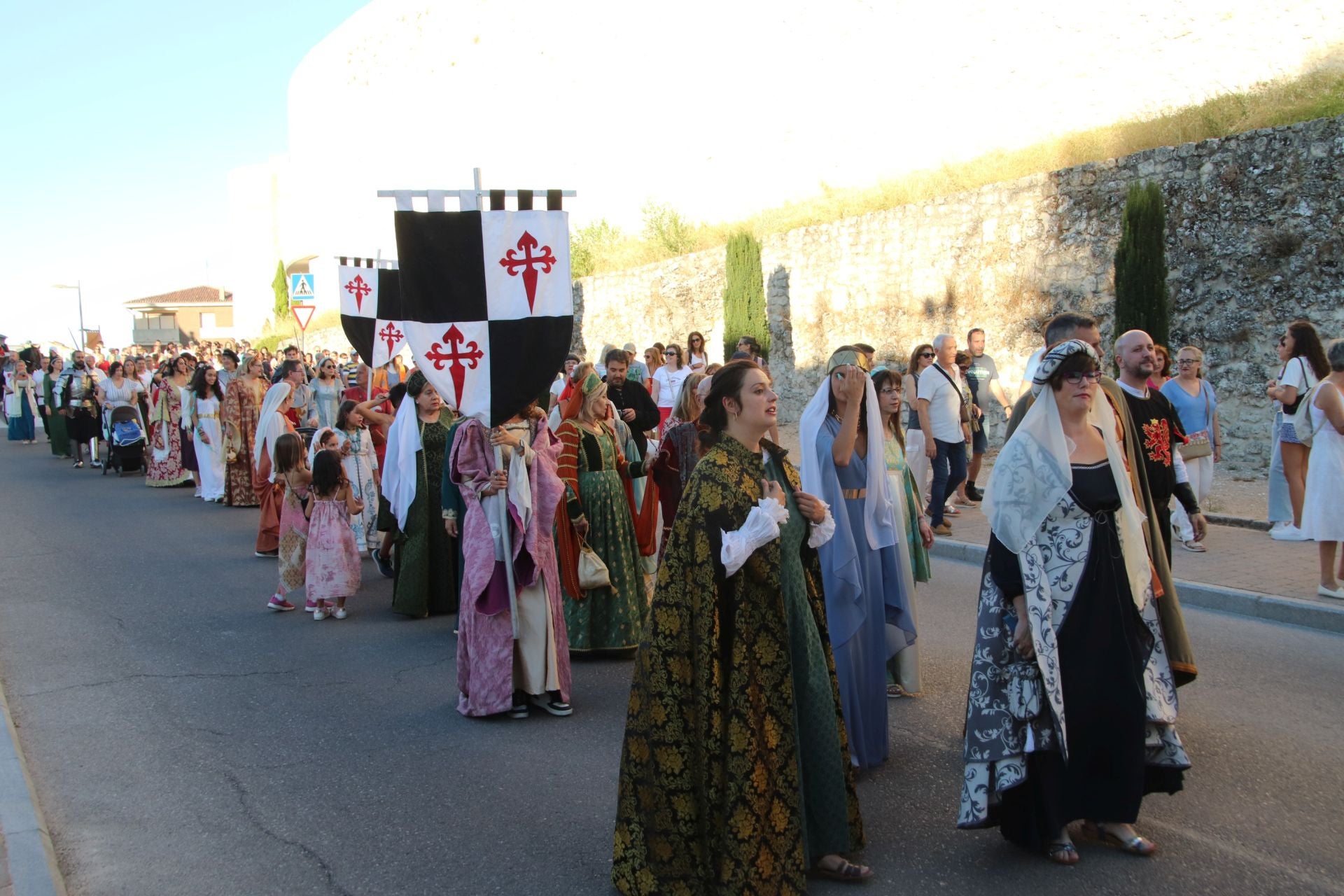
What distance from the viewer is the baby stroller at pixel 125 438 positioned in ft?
64.7

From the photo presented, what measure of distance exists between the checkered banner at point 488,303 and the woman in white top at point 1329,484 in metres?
5.68

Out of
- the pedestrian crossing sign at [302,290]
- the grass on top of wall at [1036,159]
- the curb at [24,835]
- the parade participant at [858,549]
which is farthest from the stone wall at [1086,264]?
the curb at [24,835]

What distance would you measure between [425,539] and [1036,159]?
15.4 metres

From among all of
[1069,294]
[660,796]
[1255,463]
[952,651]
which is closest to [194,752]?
[660,796]

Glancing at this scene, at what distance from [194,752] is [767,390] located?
12.2 feet

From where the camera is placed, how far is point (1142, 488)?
16.0 ft

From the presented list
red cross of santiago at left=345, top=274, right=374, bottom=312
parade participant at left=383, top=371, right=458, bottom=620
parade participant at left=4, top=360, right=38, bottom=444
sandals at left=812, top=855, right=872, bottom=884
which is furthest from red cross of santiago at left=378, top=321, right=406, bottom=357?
parade participant at left=4, top=360, right=38, bottom=444

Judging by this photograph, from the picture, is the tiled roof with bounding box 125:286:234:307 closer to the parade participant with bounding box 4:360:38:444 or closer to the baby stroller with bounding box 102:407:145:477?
the parade participant with bounding box 4:360:38:444

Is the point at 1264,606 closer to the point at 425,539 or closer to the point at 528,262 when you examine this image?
the point at 528,262

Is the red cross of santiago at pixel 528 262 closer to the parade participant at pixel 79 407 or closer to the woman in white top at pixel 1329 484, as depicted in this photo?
the woman in white top at pixel 1329 484

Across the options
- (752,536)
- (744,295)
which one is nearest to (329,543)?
(752,536)

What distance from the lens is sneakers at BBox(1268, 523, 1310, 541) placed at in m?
10.1

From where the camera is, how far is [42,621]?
8.91m

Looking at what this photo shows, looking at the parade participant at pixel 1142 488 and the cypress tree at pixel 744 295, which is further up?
the cypress tree at pixel 744 295
